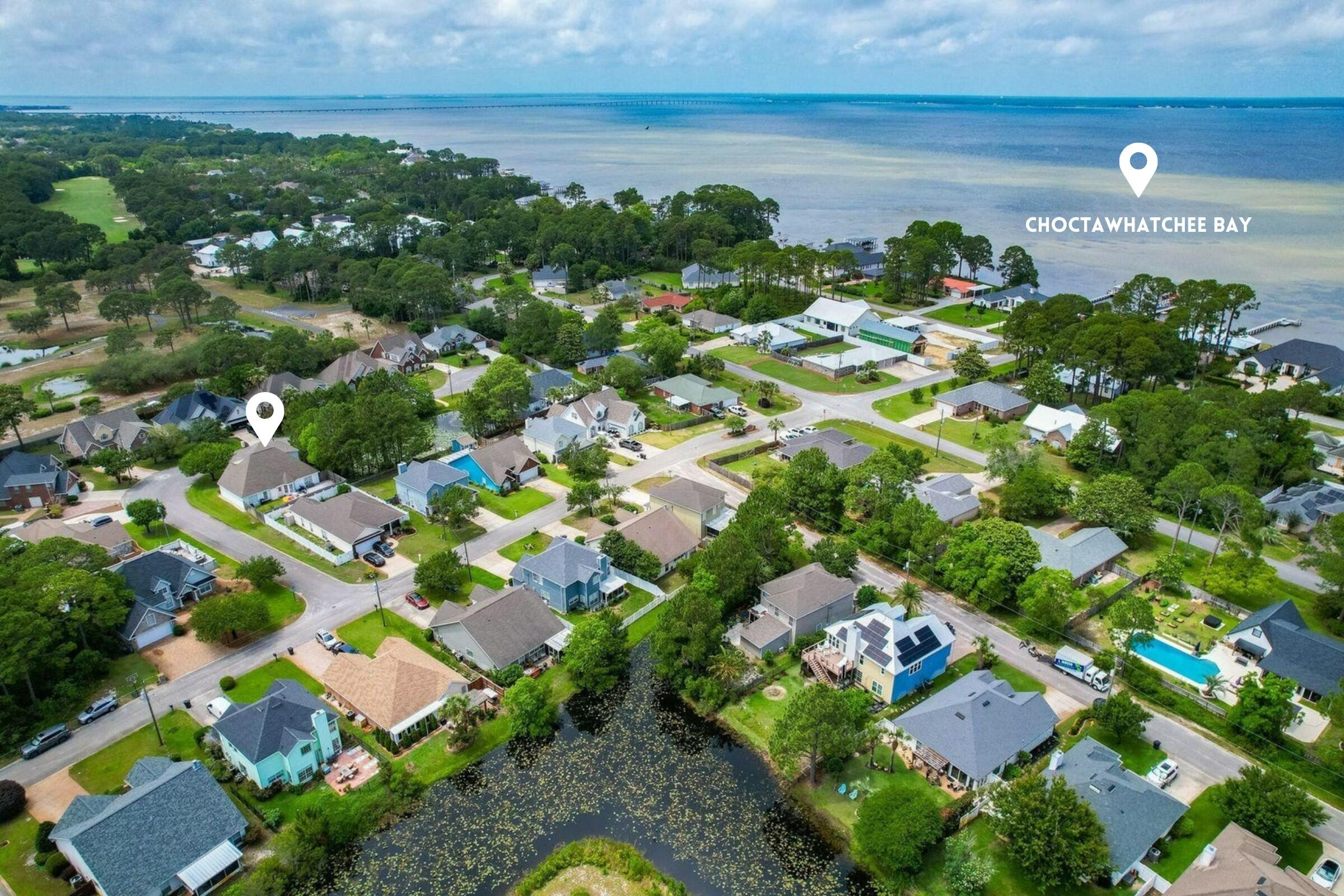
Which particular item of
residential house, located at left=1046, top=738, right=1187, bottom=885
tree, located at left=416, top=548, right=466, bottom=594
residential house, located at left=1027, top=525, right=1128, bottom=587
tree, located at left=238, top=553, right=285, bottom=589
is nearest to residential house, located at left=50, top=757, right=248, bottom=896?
tree, located at left=416, top=548, right=466, bottom=594

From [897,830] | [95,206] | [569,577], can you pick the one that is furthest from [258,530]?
[95,206]

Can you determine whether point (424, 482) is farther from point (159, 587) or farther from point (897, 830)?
point (897, 830)

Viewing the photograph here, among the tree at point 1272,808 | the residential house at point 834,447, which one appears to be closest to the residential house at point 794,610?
the residential house at point 834,447

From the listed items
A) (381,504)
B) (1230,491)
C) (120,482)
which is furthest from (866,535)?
(120,482)

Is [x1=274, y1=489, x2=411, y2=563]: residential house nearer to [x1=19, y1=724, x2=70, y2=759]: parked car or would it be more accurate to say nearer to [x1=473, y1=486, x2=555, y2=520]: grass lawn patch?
[x1=473, y1=486, x2=555, y2=520]: grass lawn patch

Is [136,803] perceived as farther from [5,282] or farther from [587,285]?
[5,282]

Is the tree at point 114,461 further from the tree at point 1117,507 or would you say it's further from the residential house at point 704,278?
the residential house at point 704,278
